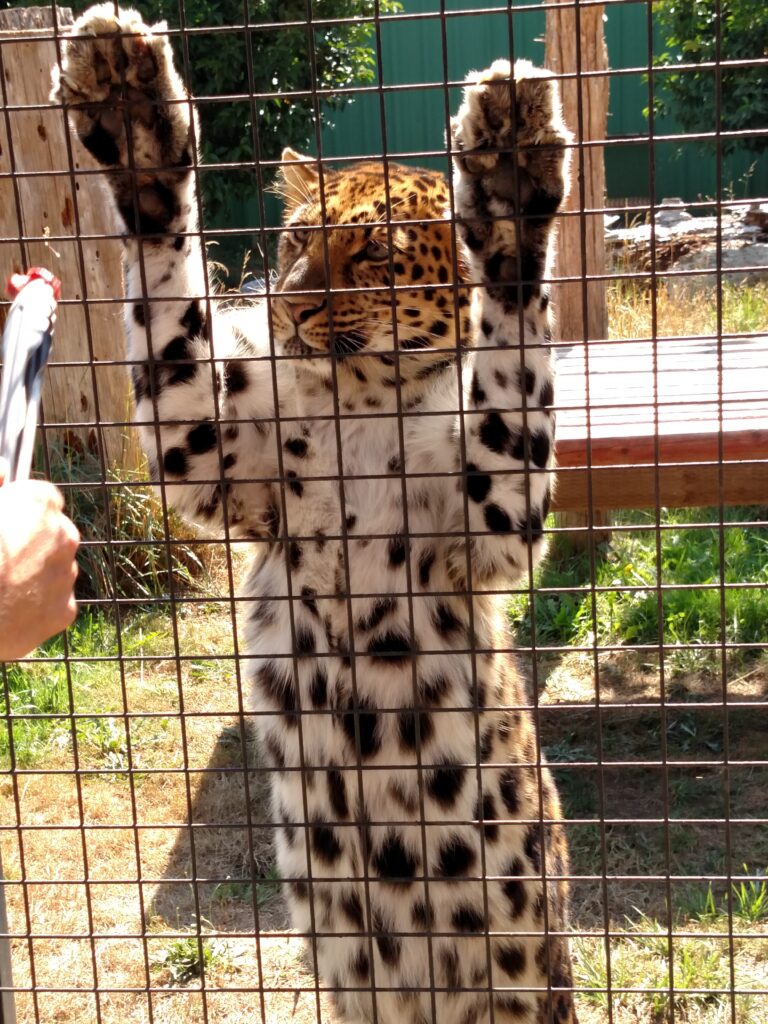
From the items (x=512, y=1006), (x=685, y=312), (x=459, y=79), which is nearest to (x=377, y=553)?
(x=512, y=1006)

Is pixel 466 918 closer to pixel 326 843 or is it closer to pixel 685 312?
pixel 326 843

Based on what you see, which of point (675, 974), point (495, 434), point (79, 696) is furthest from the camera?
point (79, 696)

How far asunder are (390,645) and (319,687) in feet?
0.65

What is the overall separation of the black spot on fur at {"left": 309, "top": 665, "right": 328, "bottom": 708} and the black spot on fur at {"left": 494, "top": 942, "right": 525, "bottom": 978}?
2.48 feet

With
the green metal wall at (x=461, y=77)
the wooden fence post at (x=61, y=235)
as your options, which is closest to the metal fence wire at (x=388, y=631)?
the wooden fence post at (x=61, y=235)

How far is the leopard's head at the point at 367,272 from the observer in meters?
2.82

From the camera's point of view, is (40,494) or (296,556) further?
(296,556)

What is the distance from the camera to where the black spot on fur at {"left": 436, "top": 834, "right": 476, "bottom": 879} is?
291cm

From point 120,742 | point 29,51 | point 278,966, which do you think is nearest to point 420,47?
point 29,51

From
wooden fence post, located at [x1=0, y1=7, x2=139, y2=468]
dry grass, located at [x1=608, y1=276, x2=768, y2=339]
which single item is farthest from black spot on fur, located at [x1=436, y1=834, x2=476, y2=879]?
dry grass, located at [x1=608, y1=276, x2=768, y2=339]

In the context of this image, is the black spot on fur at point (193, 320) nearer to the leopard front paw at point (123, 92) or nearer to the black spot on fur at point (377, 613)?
the leopard front paw at point (123, 92)

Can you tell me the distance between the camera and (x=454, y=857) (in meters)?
2.92

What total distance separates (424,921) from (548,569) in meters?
3.67

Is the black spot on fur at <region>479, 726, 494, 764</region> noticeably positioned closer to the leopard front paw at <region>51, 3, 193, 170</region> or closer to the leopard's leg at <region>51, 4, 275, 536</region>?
the leopard's leg at <region>51, 4, 275, 536</region>
